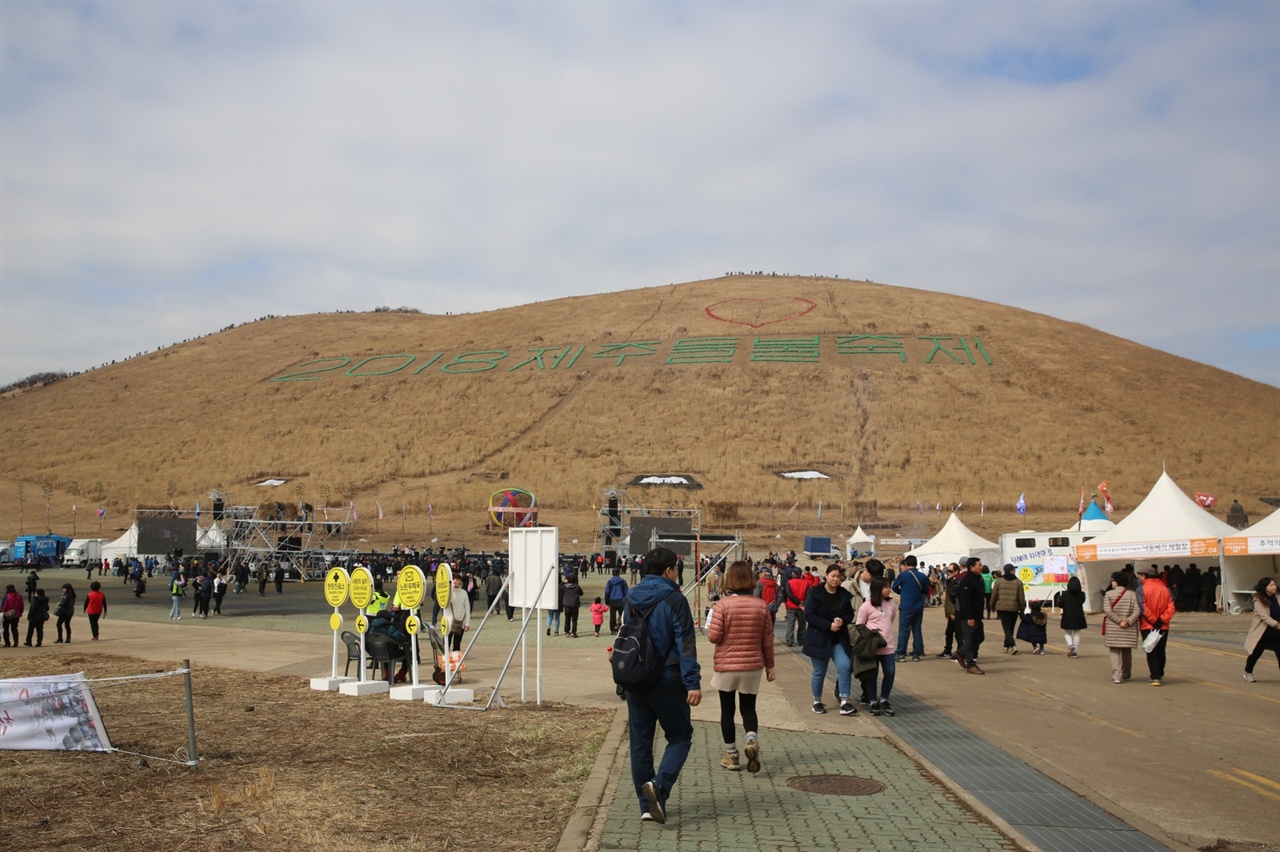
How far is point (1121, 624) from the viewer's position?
13.9 metres

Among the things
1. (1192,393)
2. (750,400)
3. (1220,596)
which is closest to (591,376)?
(750,400)

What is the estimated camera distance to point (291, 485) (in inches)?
3034

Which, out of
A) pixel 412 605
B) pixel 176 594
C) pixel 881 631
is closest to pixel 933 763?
pixel 881 631

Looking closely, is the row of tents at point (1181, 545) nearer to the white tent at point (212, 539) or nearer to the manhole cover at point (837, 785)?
the manhole cover at point (837, 785)

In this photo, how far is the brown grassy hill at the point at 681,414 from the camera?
74750 millimetres

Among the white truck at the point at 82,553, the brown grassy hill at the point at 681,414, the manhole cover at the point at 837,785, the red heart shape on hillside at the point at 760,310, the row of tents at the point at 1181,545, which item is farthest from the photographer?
the red heart shape on hillside at the point at 760,310

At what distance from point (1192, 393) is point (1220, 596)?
73.2m

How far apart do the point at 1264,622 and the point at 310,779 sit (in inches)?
488

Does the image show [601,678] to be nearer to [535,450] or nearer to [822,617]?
[822,617]

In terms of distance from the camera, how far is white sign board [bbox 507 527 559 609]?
1108 centimetres

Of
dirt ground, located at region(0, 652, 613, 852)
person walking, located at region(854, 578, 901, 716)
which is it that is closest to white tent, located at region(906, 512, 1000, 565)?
person walking, located at region(854, 578, 901, 716)

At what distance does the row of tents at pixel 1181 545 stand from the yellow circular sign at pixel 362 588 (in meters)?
20.4

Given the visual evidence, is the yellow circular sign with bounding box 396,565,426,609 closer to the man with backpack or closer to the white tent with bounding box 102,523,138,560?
the man with backpack

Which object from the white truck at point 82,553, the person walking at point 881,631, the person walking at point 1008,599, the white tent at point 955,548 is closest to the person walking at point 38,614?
the person walking at point 881,631
